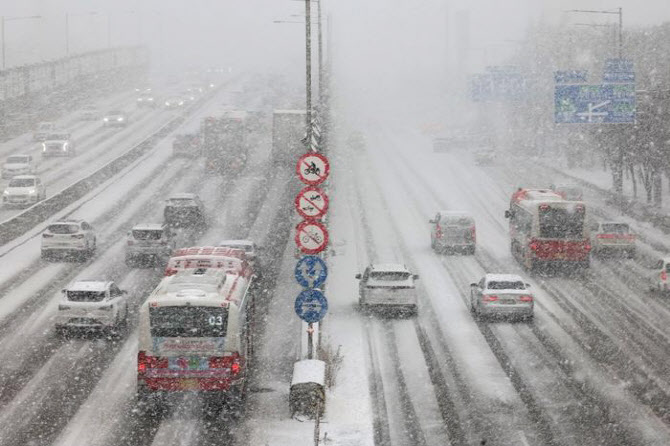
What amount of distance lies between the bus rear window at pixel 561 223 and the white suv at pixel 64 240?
19.1 m

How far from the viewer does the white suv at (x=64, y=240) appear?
46.2 meters

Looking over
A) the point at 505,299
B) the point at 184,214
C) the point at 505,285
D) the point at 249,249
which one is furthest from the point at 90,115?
the point at 505,299

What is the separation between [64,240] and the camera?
4631 centimetres

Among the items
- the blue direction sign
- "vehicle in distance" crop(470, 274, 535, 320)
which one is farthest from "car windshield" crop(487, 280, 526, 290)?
the blue direction sign

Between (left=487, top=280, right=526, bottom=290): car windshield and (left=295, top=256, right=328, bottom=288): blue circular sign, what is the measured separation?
42.1ft

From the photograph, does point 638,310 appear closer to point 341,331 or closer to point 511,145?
point 341,331

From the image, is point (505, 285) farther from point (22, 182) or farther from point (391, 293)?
point (22, 182)

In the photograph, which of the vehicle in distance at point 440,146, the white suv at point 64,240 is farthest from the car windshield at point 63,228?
the vehicle in distance at point 440,146

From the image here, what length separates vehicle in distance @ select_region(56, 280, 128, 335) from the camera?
32.5 metres

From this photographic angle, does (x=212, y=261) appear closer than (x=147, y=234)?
Yes

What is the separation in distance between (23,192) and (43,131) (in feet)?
116

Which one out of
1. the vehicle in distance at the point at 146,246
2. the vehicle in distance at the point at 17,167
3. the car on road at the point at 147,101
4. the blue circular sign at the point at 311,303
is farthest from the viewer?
the car on road at the point at 147,101

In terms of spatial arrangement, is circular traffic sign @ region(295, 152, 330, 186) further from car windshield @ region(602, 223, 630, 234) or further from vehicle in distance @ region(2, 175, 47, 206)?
vehicle in distance @ region(2, 175, 47, 206)

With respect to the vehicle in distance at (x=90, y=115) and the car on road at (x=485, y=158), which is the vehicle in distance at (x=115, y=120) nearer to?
the vehicle in distance at (x=90, y=115)
